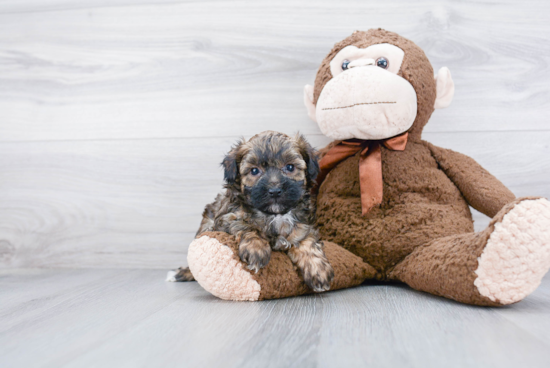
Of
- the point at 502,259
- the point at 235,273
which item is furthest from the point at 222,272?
the point at 502,259

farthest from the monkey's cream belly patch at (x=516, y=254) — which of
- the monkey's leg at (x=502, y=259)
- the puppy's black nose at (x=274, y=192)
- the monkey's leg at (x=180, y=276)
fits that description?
the monkey's leg at (x=180, y=276)

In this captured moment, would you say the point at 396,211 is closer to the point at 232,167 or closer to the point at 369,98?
the point at 369,98

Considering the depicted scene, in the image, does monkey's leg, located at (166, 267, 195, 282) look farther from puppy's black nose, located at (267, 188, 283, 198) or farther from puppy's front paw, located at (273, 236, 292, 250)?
puppy's black nose, located at (267, 188, 283, 198)

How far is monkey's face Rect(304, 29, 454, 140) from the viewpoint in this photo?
1.45 m

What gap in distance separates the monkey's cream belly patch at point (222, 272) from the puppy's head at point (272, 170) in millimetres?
212

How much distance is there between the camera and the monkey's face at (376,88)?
4.75 ft

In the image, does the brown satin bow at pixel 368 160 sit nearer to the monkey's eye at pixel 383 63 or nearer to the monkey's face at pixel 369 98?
the monkey's face at pixel 369 98

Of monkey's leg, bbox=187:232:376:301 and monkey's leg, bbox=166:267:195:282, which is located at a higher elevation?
monkey's leg, bbox=187:232:376:301

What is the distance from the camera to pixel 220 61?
6.98ft

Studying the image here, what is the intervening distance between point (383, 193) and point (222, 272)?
2.28 feet

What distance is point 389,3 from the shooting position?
6.63 feet

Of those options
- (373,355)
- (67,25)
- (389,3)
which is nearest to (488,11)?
(389,3)

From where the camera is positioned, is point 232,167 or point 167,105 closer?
point 232,167

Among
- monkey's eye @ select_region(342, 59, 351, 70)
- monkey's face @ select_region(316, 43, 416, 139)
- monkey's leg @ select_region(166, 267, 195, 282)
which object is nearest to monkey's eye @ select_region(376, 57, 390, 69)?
monkey's face @ select_region(316, 43, 416, 139)
